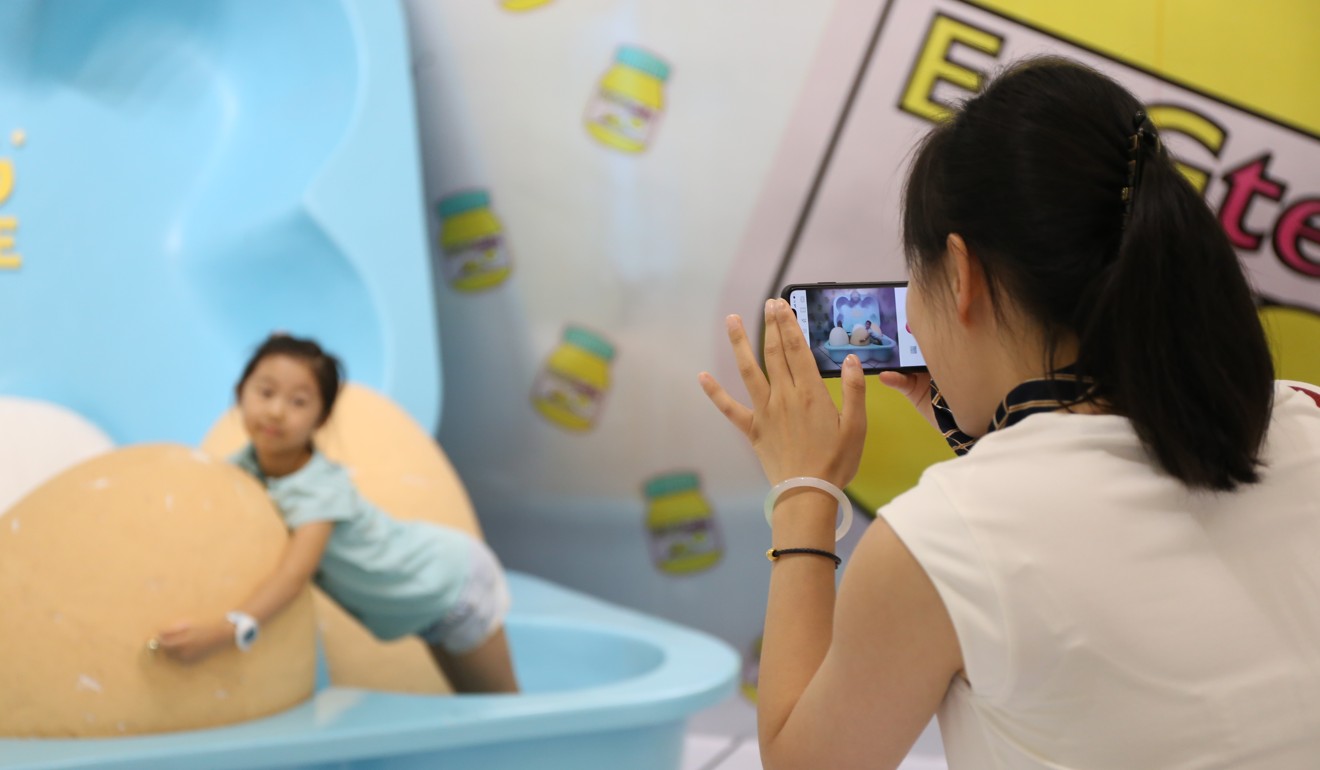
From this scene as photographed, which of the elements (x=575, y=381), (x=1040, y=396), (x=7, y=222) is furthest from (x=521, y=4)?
(x=1040, y=396)

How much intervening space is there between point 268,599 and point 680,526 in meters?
1.49

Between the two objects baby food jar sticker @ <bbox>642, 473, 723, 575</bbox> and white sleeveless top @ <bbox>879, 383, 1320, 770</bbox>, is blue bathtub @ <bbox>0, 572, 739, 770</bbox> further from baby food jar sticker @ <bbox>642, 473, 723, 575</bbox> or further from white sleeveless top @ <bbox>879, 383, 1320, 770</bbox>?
white sleeveless top @ <bbox>879, 383, 1320, 770</bbox>

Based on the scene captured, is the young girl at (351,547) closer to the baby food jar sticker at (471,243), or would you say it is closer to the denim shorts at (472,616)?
the denim shorts at (472,616)

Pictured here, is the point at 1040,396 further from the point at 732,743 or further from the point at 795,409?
the point at 732,743

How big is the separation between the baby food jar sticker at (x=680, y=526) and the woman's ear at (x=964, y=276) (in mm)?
2215

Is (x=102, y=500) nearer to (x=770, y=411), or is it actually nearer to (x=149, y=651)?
(x=149, y=651)

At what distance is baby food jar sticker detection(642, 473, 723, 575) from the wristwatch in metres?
1.52

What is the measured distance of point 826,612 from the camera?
735mm

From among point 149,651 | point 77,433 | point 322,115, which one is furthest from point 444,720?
point 322,115

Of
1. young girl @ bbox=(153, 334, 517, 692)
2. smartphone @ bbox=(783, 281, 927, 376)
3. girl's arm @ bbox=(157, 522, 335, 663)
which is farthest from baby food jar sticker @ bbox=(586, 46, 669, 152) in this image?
smartphone @ bbox=(783, 281, 927, 376)

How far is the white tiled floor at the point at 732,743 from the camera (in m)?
2.66

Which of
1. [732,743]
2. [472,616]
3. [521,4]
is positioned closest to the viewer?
[472,616]

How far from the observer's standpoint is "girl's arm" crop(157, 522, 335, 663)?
1.45 meters

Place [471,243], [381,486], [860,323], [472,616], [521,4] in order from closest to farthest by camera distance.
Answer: [860,323]
[472,616]
[381,486]
[521,4]
[471,243]
